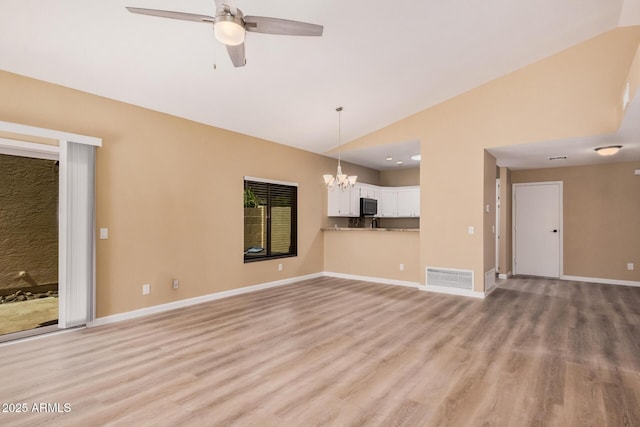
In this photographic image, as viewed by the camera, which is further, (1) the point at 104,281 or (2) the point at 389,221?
(2) the point at 389,221

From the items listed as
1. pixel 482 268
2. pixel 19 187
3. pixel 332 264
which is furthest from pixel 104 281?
pixel 482 268

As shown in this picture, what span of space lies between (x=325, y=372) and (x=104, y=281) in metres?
2.99

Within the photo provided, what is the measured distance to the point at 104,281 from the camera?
159 inches

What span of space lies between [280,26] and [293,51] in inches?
53.8

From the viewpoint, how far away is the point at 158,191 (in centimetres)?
456

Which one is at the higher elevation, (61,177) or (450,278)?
(61,177)

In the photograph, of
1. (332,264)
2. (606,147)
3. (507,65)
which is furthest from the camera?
(332,264)

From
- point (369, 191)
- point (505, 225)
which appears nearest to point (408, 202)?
point (369, 191)

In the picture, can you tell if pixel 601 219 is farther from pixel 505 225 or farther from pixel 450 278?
pixel 450 278

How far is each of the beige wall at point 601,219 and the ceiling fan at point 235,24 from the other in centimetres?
708

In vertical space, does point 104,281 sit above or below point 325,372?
above

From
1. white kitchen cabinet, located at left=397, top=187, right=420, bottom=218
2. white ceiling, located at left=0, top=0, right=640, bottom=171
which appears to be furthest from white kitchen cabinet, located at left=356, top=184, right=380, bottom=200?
white ceiling, located at left=0, top=0, right=640, bottom=171

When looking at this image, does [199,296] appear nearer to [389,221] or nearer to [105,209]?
[105,209]

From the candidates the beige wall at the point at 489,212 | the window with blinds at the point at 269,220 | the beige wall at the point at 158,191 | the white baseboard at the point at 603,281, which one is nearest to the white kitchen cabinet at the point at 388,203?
the beige wall at the point at 489,212
